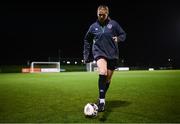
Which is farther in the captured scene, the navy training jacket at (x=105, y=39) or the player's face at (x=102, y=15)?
the navy training jacket at (x=105, y=39)

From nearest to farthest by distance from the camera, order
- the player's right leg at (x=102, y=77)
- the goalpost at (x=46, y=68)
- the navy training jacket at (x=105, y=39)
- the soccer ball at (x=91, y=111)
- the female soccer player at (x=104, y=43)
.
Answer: the soccer ball at (x=91, y=111)
the player's right leg at (x=102, y=77)
the female soccer player at (x=104, y=43)
the navy training jacket at (x=105, y=39)
the goalpost at (x=46, y=68)

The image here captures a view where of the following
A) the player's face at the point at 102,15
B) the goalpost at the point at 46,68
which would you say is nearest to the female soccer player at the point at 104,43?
the player's face at the point at 102,15

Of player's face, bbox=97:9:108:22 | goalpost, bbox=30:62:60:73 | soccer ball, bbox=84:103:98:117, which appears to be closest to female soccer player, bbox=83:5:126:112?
player's face, bbox=97:9:108:22

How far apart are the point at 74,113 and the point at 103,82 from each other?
825 mm

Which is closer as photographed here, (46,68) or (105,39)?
(105,39)

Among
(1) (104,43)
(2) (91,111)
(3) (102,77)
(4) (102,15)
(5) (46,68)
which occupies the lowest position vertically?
(2) (91,111)

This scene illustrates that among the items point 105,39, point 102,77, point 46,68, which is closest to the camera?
point 102,77

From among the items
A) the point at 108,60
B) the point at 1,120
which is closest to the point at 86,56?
the point at 108,60

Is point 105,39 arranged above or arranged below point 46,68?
below

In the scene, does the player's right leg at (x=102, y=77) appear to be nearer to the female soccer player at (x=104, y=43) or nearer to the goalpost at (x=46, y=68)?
the female soccer player at (x=104, y=43)

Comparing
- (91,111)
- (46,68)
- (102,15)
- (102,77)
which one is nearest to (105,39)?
(102,15)

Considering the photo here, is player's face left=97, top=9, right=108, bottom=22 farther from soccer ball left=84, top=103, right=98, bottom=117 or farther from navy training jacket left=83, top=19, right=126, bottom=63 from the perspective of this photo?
soccer ball left=84, top=103, right=98, bottom=117

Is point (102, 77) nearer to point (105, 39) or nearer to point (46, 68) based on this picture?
point (105, 39)

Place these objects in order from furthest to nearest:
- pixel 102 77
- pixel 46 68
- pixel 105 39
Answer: pixel 46 68 < pixel 105 39 < pixel 102 77
